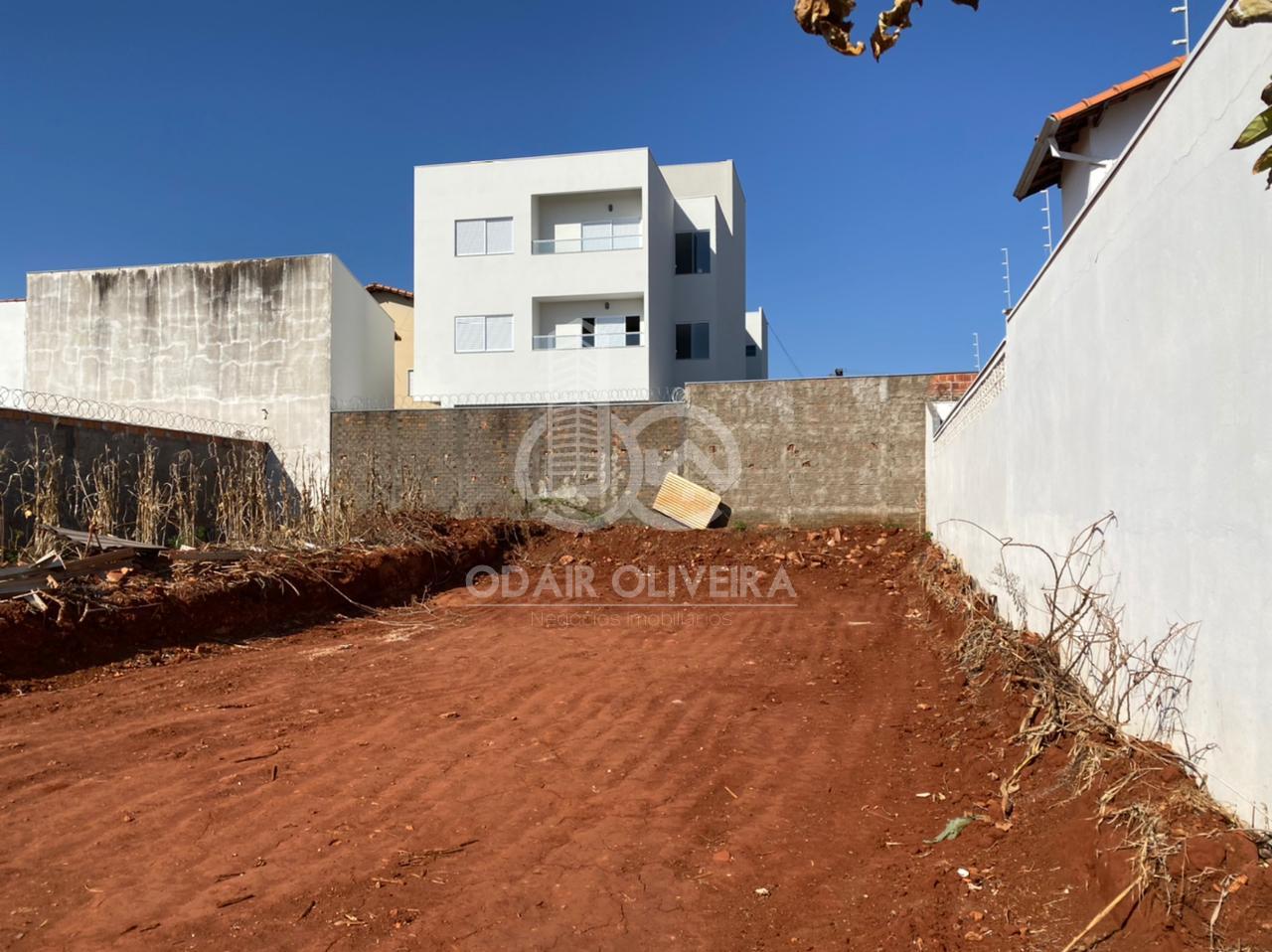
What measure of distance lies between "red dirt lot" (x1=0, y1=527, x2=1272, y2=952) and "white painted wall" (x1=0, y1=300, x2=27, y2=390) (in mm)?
16598

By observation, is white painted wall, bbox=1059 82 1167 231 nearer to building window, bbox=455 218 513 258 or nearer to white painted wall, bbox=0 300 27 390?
building window, bbox=455 218 513 258

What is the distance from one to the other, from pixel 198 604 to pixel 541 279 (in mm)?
14840

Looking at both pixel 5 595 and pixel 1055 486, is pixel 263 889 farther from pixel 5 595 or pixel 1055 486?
pixel 5 595

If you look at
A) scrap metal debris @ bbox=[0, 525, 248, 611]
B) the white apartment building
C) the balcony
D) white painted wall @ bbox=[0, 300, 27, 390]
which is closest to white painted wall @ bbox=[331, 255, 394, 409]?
the white apartment building

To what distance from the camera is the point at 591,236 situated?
2238 cm

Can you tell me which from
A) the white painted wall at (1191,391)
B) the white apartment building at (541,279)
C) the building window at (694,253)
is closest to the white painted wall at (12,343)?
the white apartment building at (541,279)

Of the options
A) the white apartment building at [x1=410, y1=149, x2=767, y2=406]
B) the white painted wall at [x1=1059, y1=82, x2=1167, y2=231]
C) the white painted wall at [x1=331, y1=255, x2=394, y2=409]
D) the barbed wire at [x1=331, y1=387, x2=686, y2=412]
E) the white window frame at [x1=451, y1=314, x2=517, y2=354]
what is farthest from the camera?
the white window frame at [x1=451, y1=314, x2=517, y2=354]

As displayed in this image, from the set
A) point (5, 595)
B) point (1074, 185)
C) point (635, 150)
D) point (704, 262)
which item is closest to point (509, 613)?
point (5, 595)

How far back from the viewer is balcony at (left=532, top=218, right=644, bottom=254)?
2198 cm

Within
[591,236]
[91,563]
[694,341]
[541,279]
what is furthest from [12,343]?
[694,341]

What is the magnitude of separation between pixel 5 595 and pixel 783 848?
20.7 feet

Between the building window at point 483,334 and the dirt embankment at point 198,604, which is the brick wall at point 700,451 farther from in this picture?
the building window at point 483,334

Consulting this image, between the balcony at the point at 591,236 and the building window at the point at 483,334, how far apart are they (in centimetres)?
202

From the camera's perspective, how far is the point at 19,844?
352 cm
